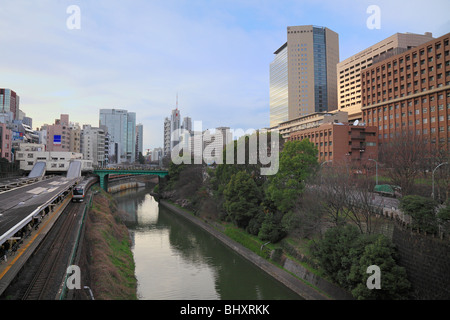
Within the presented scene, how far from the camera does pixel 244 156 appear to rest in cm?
2825

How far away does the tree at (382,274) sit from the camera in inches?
413

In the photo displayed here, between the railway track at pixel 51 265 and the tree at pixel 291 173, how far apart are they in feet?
41.4

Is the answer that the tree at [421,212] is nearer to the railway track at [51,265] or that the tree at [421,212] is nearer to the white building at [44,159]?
the railway track at [51,265]

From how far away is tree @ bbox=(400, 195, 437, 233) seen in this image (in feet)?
36.5

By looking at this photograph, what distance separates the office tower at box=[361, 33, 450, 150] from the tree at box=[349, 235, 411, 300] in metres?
23.2

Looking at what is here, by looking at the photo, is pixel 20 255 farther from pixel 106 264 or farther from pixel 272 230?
pixel 272 230

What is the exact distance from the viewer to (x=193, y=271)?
1738 cm

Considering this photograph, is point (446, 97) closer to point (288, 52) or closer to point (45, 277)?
point (45, 277)

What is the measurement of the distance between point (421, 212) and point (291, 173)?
9.08 m

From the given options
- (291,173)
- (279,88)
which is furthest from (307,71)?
(291,173)

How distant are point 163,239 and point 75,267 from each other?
1446cm

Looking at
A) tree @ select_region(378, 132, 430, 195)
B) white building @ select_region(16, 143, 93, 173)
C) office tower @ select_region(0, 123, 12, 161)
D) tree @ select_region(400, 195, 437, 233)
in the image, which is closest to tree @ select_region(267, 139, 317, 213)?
tree @ select_region(378, 132, 430, 195)

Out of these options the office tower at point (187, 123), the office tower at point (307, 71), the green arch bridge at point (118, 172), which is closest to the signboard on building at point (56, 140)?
the green arch bridge at point (118, 172)
